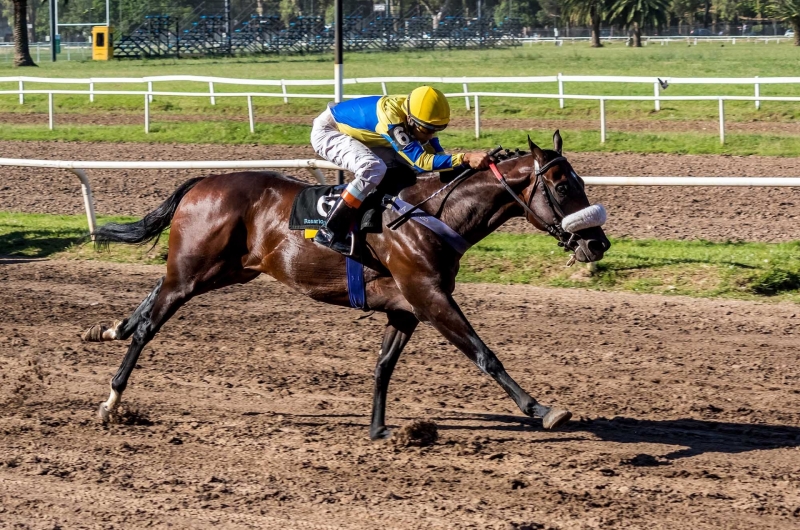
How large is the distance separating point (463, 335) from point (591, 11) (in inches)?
2371

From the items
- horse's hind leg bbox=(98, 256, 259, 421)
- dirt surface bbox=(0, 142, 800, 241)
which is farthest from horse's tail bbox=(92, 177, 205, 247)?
dirt surface bbox=(0, 142, 800, 241)

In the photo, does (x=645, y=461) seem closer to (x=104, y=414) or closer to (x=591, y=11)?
(x=104, y=414)

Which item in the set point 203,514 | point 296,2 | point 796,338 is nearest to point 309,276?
point 203,514

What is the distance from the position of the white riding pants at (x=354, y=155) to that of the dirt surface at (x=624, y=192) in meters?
6.14

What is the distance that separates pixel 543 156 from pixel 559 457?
1.62 metres

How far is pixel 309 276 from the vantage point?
251 inches

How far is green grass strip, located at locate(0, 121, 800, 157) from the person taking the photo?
18.4 metres

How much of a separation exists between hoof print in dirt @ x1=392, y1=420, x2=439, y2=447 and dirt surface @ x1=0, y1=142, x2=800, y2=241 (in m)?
6.41

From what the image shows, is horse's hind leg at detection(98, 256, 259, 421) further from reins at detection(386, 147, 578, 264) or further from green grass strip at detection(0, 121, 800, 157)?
green grass strip at detection(0, 121, 800, 157)

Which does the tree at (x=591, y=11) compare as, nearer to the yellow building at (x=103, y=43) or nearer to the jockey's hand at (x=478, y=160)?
the yellow building at (x=103, y=43)

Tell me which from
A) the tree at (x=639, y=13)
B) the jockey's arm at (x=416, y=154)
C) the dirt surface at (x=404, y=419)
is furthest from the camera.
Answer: the tree at (x=639, y=13)

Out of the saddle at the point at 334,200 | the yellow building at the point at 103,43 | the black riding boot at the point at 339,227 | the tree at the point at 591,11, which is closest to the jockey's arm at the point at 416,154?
the saddle at the point at 334,200

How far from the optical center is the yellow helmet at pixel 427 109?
5.70m

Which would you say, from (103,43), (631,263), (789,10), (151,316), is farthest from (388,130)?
(789,10)
